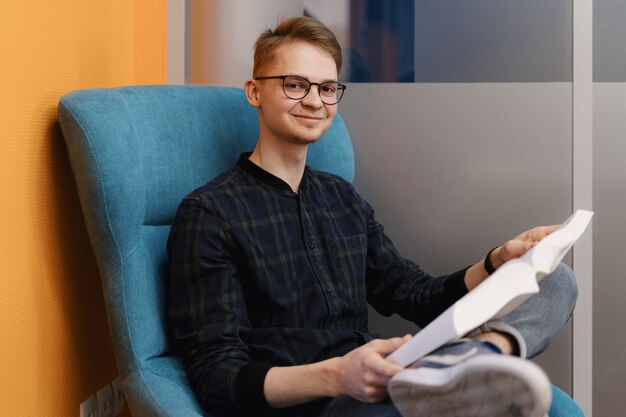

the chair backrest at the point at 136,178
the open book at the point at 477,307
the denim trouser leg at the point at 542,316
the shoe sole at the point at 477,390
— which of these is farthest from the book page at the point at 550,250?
the chair backrest at the point at 136,178

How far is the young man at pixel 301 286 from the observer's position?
984mm

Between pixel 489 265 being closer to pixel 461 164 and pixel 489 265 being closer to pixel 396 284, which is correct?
pixel 396 284

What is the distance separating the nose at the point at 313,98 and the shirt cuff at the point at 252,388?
1.71 ft

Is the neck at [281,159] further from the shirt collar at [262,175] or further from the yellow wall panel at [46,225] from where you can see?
the yellow wall panel at [46,225]

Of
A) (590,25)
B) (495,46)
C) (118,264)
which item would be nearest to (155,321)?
(118,264)

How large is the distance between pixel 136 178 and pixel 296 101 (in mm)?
334

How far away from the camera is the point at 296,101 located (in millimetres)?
1373

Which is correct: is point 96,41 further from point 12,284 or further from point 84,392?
point 84,392

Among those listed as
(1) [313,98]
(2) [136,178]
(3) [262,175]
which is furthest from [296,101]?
(2) [136,178]

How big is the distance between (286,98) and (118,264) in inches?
17.2

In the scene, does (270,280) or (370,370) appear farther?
(270,280)

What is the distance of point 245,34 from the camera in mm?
1879

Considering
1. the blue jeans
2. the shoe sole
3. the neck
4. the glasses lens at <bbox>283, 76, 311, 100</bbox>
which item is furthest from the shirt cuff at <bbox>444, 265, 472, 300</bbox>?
the shoe sole

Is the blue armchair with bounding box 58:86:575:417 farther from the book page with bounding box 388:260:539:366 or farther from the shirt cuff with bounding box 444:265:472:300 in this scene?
the book page with bounding box 388:260:539:366
